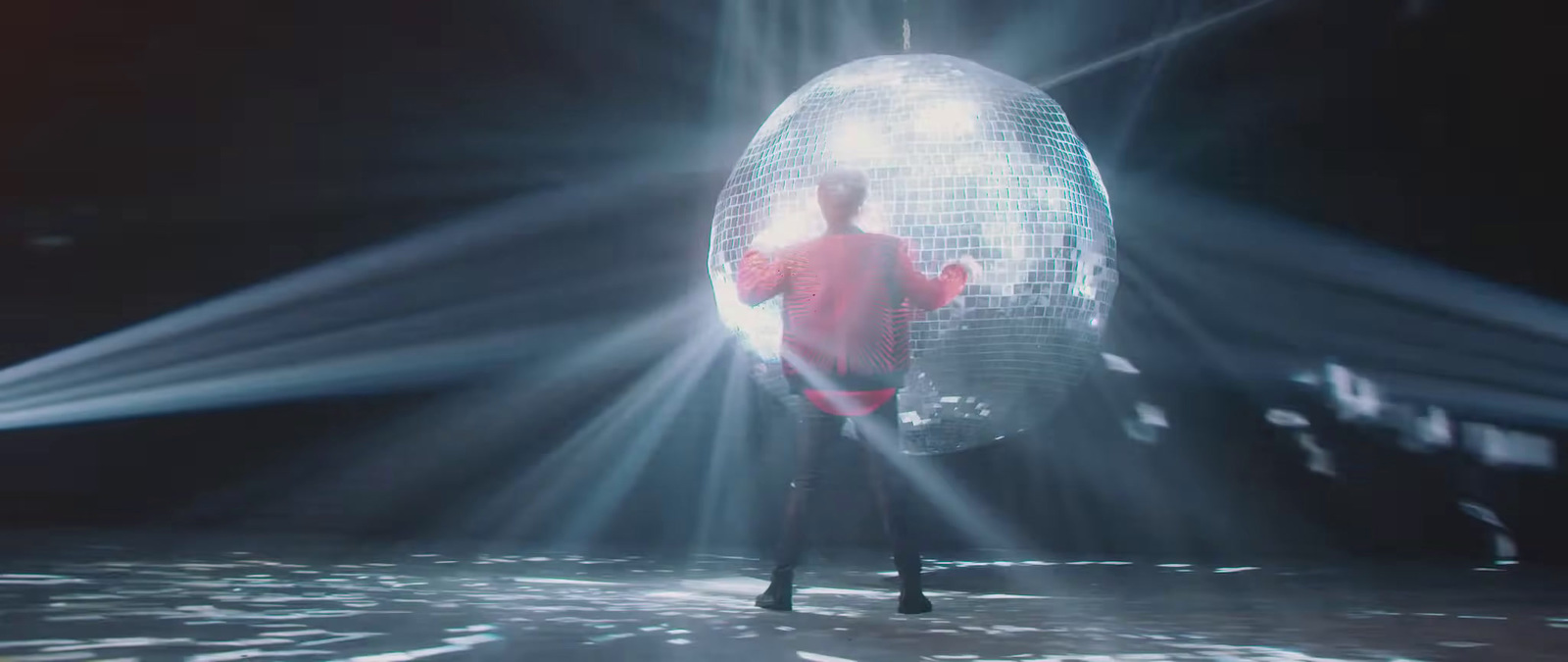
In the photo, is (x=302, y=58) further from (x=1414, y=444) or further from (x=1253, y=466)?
(x=1414, y=444)

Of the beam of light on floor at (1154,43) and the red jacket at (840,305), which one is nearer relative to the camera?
the red jacket at (840,305)

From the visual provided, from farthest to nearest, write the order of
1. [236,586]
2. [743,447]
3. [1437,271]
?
[743,447] < [1437,271] < [236,586]

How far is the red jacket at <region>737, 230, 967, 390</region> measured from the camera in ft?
12.3

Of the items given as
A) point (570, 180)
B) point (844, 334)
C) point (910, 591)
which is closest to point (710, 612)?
point (910, 591)

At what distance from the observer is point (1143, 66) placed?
6258 mm

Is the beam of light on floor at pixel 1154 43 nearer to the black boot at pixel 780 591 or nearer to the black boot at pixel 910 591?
the black boot at pixel 910 591

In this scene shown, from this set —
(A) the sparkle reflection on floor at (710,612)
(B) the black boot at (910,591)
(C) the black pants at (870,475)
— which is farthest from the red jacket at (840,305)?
(A) the sparkle reflection on floor at (710,612)

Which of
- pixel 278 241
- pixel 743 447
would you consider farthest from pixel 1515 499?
pixel 278 241

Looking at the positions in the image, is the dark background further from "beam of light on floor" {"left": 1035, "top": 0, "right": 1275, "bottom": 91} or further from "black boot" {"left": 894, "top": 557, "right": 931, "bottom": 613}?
"black boot" {"left": 894, "top": 557, "right": 931, "bottom": 613}

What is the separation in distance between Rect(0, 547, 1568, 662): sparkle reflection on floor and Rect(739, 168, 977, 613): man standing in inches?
9.6

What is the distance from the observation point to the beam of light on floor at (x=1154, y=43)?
6.02 m

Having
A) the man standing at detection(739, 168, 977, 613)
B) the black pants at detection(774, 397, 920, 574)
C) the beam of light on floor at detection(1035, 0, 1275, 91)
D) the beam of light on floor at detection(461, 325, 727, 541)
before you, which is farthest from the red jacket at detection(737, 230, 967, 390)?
the beam of light on floor at detection(461, 325, 727, 541)

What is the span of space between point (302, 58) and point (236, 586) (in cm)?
319

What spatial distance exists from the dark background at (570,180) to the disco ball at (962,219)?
Result: 83.4 inches
